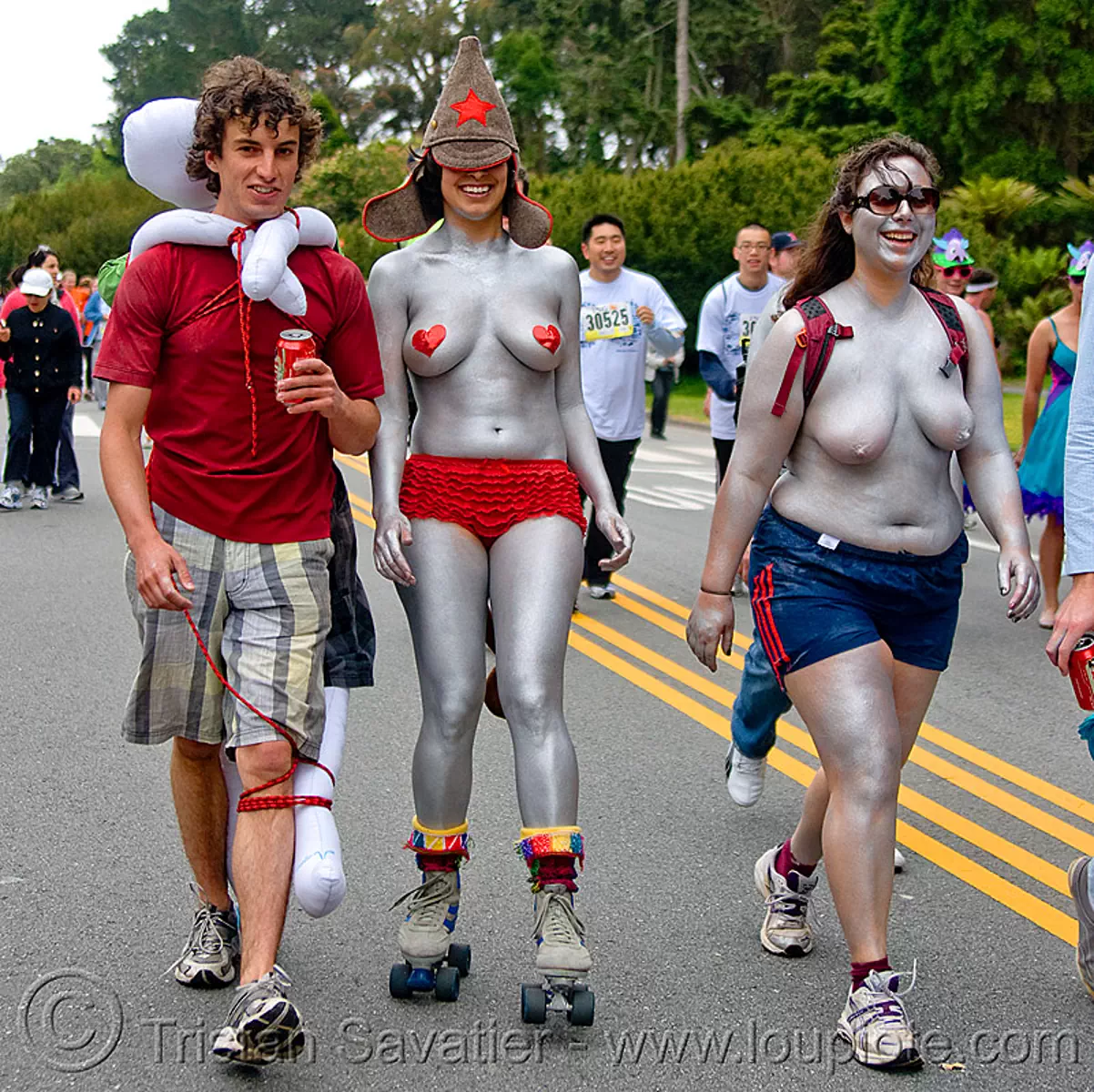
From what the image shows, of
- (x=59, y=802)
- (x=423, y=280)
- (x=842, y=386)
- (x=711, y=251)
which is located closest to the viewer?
(x=842, y=386)

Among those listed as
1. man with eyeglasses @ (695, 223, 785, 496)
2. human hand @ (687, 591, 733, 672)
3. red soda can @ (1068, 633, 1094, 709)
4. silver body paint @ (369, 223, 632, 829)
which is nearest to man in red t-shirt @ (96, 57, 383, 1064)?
silver body paint @ (369, 223, 632, 829)

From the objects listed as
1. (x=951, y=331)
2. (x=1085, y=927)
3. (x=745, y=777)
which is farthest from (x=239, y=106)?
(x=1085, y=927)

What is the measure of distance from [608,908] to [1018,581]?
5.17 ft

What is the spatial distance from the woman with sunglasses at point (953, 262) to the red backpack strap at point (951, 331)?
17.3ft

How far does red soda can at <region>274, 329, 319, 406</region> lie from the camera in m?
3.62

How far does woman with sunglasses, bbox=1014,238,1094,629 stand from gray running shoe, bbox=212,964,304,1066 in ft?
20.0

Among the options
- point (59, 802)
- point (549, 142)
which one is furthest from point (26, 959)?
point (549, 142)

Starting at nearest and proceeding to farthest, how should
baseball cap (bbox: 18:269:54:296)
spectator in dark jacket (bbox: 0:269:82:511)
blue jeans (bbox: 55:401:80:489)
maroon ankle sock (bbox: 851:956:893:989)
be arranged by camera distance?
maroon ankle sock (bbox: 851:956:893:989), baseball cap (bbox: 18:269:54:296), spectator in dark jacket (bbox: 0:269:82:511), blue jeans (bbox: 55:401:80:489)

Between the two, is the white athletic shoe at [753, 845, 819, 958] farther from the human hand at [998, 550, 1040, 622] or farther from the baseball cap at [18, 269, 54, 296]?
the baseball cap at [18, 269, 54, 296]

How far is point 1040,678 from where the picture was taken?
7895mm

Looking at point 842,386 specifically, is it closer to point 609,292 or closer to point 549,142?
point 609,292

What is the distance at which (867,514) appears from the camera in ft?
13.3

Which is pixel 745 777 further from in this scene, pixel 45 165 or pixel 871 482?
pixel 45 165

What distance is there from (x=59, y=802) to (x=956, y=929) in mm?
3087
